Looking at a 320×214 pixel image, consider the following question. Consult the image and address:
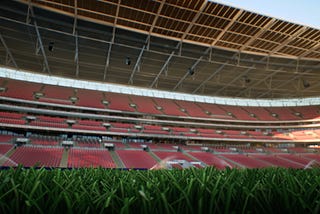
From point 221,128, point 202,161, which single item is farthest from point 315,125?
point 202,161

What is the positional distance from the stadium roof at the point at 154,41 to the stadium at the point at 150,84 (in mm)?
119

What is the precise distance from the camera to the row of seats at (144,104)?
27.9m

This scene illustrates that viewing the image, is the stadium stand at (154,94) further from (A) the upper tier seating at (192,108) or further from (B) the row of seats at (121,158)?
(A) the upper tier seating at (192,108)

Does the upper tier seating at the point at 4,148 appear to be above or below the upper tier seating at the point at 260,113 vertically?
below

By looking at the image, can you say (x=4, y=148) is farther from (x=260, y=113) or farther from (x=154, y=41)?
(x=260, y=113)

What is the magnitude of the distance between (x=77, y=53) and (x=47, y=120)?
32.5ft

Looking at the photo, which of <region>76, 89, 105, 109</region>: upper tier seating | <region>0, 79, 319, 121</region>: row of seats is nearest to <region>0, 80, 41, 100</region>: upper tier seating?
<region>0, 79, 319, 121</region>: row of seats

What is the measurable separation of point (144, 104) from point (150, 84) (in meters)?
4.07

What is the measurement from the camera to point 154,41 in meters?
20.5

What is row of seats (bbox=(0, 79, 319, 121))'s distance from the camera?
27859 mm

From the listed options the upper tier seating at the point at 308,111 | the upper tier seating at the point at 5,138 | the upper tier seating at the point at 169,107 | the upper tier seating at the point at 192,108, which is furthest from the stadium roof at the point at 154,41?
the upper tier seating at the point at 308,111

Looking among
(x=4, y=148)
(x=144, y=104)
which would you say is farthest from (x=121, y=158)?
(x=144, y=104)

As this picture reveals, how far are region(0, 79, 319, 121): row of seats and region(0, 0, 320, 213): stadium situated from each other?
0.23 metres

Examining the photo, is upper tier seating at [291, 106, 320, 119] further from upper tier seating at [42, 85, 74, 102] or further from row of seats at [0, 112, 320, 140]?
upper tier seating at [42, 85, 74, 102]
